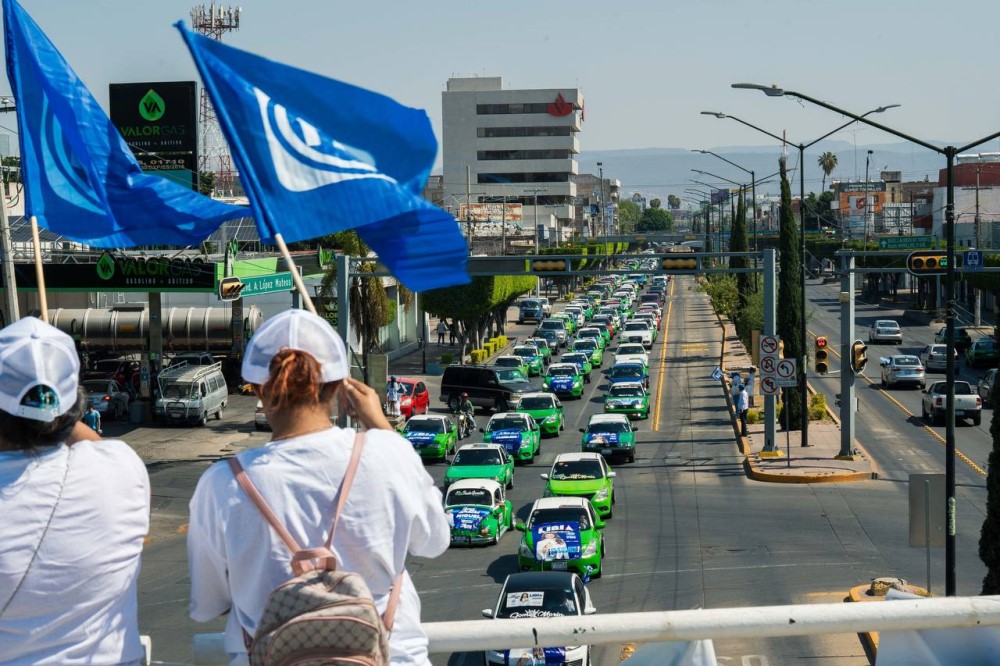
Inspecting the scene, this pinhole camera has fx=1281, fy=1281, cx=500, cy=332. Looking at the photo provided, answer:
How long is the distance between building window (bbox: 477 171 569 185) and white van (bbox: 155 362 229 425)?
387 feet

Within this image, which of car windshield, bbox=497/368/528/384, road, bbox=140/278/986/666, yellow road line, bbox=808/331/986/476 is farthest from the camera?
car windshield, bbox=497/368/528/384

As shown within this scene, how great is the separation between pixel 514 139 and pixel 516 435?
130 metres

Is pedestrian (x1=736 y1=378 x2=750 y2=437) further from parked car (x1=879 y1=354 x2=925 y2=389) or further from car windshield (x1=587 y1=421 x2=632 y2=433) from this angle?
parked car (x1=879 y1=354 x2=925 y2=389)

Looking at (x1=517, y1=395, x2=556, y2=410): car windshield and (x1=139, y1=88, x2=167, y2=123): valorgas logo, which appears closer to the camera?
(x1=517, y1=395, x2=556, y2=410): car windshield

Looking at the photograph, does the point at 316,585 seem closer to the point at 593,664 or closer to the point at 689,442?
the point at 593,664

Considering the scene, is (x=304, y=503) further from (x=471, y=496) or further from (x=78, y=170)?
(x=471, y=496)

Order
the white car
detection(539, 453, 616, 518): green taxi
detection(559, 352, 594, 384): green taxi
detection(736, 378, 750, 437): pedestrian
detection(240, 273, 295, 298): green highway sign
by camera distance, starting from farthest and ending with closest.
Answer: the white car < detection(559, 352, 594, 384): green taxi < detection(736, 378, 750, 437): pedestrian < detection(240, 273, 295, 298): green highway sign < detection(539, 453, 616, 518): green taxi

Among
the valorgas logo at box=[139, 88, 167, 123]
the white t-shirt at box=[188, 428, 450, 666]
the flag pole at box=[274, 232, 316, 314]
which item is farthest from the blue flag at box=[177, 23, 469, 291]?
the valorgas logo at box=[139, 88, 167, 123]

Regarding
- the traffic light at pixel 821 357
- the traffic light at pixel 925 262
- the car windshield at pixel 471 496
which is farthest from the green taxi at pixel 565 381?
the car windshield at pixel 471 496

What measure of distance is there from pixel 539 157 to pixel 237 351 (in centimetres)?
11170

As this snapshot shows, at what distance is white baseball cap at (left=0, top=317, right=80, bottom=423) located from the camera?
3.50 meters

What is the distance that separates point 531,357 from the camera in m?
59.5

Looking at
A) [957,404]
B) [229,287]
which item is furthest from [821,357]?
[229,287]

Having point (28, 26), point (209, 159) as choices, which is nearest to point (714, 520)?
point (28, 26)
